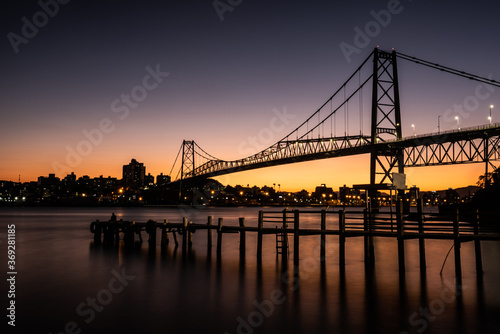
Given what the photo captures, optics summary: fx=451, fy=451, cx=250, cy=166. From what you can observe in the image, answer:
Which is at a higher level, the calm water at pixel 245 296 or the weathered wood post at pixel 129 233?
the weathered wood post at pixel 129 233

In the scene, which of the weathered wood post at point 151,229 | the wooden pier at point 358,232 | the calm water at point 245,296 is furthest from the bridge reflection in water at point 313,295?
the weathered wood post at point 151,229

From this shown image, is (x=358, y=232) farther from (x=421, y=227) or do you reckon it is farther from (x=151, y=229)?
(x=151, y=229)

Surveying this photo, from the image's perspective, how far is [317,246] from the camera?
29.3 meters

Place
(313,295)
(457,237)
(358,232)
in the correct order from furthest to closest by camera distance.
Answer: (358,232), (457,237), (313,295)

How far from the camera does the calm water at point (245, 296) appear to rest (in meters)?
10.7

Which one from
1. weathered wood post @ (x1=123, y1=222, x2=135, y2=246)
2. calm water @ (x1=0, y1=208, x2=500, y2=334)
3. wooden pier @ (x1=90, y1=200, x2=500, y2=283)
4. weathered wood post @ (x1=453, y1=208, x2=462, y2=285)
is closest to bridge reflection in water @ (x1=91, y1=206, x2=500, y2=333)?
calm water @ (x1=0, y1=208, x2=500, y2=334)

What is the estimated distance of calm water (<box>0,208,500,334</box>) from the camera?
422 inches

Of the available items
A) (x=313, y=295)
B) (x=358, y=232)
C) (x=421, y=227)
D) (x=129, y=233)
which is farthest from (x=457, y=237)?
(x=129, y=233)

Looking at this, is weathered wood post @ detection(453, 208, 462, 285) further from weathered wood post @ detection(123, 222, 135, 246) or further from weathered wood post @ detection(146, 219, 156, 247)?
weathered wood post @ detection(123, 222, 135, 246)

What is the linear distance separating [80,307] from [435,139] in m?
49.9

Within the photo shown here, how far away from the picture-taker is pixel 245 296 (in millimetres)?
13836

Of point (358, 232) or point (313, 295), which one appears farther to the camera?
point (358, 232)

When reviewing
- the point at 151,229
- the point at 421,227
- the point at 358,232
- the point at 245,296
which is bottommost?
the point at 245,296

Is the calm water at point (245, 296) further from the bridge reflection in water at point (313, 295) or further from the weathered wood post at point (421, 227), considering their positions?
the weathered wood post at point (421, 227)
